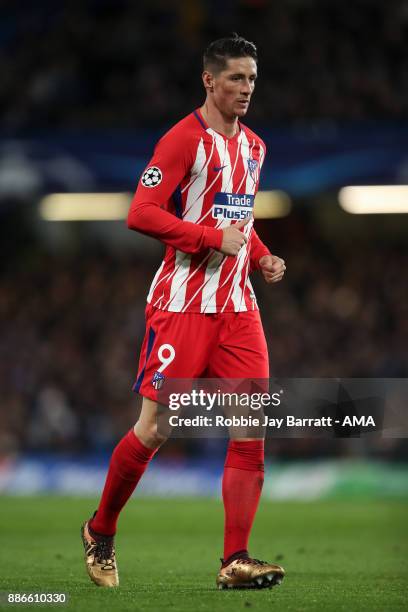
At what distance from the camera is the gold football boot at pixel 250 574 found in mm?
4957

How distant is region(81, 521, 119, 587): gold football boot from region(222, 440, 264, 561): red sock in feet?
1.73

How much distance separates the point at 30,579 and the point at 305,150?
9.33 metres

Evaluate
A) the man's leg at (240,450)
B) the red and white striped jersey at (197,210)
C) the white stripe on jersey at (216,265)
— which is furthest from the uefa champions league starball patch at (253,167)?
the man's leg at (240,450)

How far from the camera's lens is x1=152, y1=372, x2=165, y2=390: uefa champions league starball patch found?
516 centimetres

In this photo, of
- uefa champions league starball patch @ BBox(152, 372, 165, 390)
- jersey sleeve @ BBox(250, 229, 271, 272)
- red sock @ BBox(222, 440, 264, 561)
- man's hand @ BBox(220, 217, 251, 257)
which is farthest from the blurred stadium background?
man's hand @ BBox(220, 217, 251, 257)

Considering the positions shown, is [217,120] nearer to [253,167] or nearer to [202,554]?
[253,167]

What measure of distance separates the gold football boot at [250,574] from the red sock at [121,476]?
0.57 m

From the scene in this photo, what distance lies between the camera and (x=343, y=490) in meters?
12.9

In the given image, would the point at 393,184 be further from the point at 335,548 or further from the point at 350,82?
the point at 335,548

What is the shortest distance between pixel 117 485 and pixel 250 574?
733mm

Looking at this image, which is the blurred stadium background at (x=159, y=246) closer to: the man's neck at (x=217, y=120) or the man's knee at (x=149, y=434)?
the man's knee at (x=149, y=434)

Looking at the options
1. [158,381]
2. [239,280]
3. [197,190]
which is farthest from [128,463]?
[197,190]

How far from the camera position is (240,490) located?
17.0 ft

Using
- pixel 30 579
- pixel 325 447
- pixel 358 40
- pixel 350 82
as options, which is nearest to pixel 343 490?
pixel 325 447
